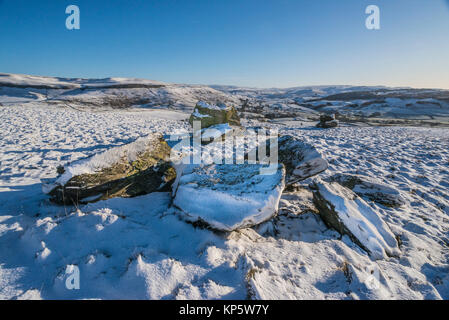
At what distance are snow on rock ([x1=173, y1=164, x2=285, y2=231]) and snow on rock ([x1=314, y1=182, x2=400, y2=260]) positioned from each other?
2.40 feet

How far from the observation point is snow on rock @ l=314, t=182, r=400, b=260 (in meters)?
2.36

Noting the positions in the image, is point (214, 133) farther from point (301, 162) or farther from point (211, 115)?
point (301, 162)

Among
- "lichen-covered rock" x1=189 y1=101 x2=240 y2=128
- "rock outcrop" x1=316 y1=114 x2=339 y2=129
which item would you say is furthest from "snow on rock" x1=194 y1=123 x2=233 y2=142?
"rock outcrop" x1=316 y1=114 x2=339 y2=129

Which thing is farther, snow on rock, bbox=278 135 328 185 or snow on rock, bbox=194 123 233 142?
snow on rock, bbox=194 123 233 142

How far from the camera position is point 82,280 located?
1.62 meters

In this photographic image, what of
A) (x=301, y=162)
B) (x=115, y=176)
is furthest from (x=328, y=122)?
(x=115, y=176)

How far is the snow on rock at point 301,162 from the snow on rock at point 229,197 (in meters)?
0.78

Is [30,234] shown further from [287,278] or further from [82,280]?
[287,278]

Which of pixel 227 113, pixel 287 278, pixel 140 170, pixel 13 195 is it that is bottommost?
pixel 287 278

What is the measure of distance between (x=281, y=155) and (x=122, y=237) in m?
3.25

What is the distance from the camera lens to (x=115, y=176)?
3.17 meters

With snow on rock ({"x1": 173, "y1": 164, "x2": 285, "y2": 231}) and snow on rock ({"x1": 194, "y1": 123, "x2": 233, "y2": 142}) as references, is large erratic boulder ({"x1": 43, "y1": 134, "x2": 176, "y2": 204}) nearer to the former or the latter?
snow on rock ({"x1": 173, "y1": 164, "x2": 285, "y2": 231})

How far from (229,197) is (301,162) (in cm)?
189

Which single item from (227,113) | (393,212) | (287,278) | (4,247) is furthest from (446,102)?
(4,247)
